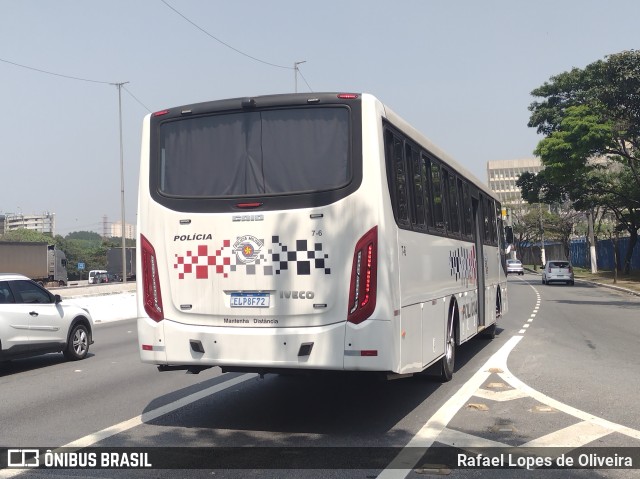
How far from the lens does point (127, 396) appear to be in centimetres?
886

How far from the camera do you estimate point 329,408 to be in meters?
7.97

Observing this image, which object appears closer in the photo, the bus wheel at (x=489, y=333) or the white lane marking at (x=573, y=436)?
the white lane marking at (x=573, y=436)

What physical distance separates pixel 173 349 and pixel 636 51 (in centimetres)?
3391

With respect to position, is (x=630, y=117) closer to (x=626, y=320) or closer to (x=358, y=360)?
(x=626, y=320)

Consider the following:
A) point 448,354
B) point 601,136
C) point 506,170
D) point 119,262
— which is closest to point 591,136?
point 601,136

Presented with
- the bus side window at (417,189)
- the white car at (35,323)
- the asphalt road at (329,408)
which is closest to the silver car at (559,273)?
the asphalt road at (329,408)

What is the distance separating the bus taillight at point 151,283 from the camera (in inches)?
278

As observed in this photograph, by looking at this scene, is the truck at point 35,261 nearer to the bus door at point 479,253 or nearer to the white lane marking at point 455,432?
the bus door at point 479,253

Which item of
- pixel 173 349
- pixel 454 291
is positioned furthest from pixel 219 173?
pixel 454 291

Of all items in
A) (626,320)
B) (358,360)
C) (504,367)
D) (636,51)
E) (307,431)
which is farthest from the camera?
(636,51)

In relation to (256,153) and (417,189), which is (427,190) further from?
(256,153)

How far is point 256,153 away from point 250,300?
146 cm

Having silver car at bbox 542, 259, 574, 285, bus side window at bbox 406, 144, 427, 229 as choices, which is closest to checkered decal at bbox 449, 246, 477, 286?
bus side window at bbox 406, 144, 427, 229

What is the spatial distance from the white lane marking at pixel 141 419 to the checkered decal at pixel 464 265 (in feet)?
11.0
